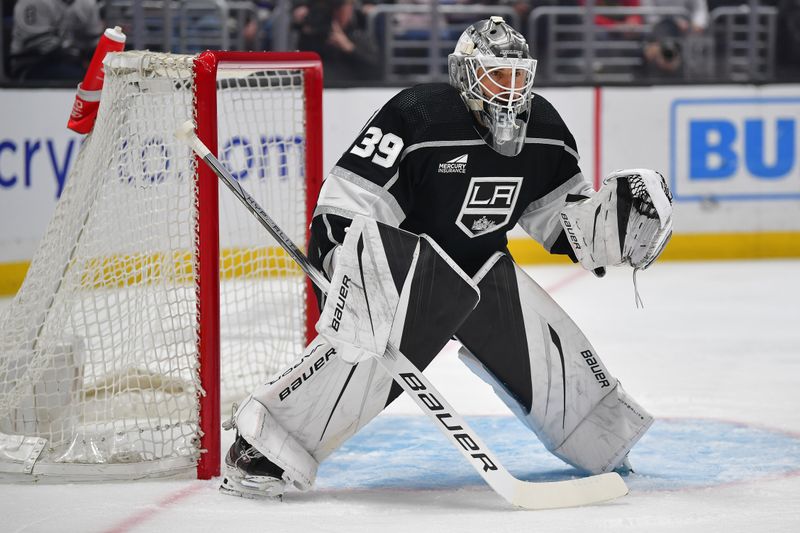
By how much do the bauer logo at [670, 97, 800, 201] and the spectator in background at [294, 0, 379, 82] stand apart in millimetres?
1572

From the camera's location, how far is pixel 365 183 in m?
2.43

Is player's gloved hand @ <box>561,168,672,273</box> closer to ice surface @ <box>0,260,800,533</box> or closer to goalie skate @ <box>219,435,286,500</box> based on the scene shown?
ice surface @ <box>0,260,800,533</box>

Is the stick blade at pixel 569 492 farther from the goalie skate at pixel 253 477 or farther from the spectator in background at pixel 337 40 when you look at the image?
the spectator in background at pixel 337 40

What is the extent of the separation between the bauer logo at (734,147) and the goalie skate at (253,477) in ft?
13.7

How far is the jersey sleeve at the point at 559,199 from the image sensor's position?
104 inches

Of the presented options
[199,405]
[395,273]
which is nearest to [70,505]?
[199,405]

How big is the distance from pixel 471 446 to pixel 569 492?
0.22m

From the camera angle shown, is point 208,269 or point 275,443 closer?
point 275,443

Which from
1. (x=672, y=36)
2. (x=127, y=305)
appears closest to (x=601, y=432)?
(x=127, y=305)

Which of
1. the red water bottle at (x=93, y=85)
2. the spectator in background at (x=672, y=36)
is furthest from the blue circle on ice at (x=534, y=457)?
the spectator in background at (x=672, y=36)

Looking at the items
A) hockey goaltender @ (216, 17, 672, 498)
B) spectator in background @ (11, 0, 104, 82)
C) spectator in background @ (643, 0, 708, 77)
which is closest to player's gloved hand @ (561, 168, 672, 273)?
hockey goaltender @ (216, 17, 672, 498)

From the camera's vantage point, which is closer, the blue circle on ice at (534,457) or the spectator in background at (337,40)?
the blue circle on ice at (534,457)

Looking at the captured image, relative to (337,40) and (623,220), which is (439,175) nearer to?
(623,220)

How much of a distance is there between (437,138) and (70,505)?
1009 mm
